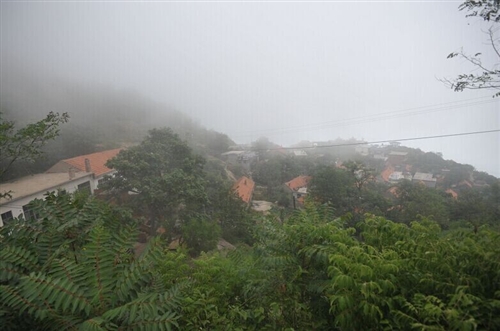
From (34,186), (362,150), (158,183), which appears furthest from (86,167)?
(362,150)

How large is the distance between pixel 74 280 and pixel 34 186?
49.2 ft

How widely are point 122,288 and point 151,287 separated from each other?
1.05ft

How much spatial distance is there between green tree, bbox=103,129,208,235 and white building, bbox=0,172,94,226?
1662 mm

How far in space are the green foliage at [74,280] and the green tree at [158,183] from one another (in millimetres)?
9095

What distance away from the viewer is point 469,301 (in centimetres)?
130

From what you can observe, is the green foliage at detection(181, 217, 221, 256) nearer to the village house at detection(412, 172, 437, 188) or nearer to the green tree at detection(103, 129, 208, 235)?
the green tree at detection(103, 129, 208, 235)

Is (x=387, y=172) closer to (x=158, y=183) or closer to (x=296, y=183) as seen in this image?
(x=296, y=183)

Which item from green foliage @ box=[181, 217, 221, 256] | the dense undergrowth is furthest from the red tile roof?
the dense undergrowth

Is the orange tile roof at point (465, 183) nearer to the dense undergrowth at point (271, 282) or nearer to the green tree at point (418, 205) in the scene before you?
the green tree at point (418, 205)

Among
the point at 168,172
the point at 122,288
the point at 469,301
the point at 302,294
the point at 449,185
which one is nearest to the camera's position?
the point at 469,301

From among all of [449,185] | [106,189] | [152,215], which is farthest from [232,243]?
[449,185]

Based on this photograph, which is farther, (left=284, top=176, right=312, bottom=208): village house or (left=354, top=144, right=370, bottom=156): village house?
(left=354, top=144, right=370, bottom=156): village house

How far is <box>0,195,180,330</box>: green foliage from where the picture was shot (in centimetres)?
165

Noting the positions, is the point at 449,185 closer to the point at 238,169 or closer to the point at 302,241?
the point at 238,169
